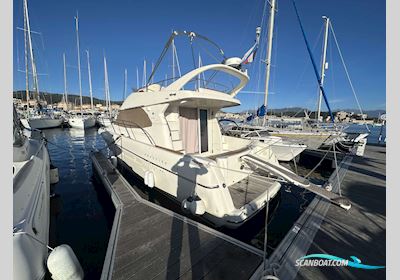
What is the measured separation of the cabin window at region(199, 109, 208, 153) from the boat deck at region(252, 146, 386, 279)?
393 centimetres

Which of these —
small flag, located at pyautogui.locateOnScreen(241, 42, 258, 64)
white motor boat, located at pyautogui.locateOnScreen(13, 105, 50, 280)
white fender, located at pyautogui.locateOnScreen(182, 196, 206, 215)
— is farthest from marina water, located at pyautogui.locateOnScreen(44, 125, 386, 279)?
small flag, located at pyautogui.locateOnScreen(241, 42, 258, 64)

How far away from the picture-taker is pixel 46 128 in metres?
30.1

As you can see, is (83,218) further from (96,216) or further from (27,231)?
(27,231)

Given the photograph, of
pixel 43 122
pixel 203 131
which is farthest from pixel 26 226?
pixel 43 122

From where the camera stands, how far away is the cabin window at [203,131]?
7.16 m

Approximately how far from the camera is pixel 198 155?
5227 millimetres

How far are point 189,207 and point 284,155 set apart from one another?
7912 mm

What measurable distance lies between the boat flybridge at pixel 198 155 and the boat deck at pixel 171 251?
76 cm

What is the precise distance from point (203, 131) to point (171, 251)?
4669 millimetres

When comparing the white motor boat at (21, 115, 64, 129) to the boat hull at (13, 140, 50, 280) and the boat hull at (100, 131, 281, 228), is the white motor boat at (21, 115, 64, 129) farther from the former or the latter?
the boat hull at (13, 140, 50, 280)

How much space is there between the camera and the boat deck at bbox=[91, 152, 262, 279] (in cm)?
282

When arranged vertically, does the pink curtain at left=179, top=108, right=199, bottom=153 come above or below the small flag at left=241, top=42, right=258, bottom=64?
below

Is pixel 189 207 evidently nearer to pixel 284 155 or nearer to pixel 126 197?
pixel 126 197

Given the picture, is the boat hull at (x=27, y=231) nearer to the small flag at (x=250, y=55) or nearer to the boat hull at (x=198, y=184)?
the boat hull at (x=198, y=184)
